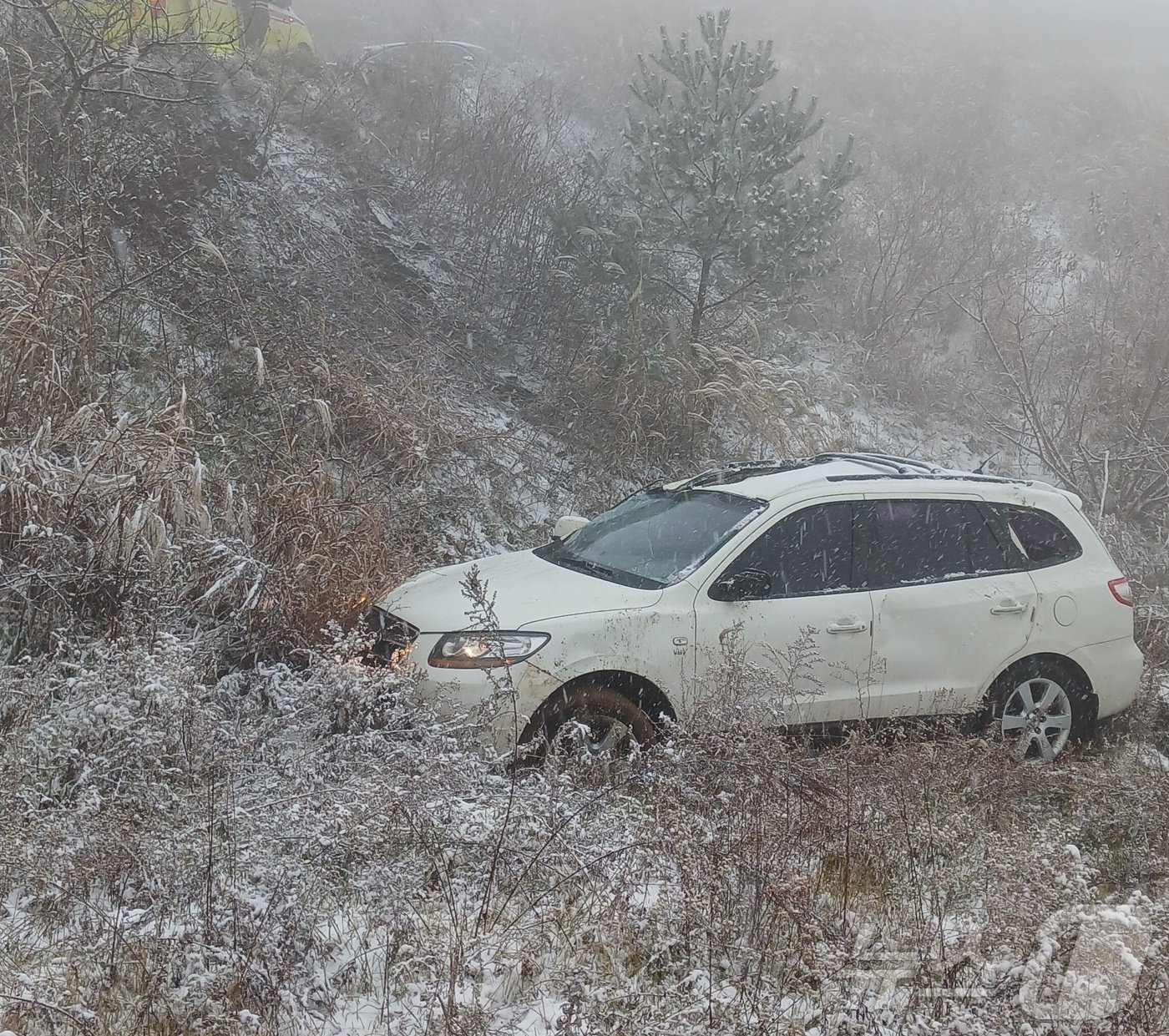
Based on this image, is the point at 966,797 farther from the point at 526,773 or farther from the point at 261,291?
the point at 261,291

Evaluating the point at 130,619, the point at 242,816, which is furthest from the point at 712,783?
the point at 130,619

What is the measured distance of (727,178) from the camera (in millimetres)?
10164

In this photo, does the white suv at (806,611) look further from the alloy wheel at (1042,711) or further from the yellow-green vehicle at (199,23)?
the yellow-green vehicle at (199,23)

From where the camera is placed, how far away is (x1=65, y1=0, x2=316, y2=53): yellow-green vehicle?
8383 millimetres

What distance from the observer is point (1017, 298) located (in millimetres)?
15047

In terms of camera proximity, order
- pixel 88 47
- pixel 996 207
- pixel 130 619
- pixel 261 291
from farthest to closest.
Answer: pixel 996 207 → pixel 261 291 → pixel 88 47 → pixel 130 619

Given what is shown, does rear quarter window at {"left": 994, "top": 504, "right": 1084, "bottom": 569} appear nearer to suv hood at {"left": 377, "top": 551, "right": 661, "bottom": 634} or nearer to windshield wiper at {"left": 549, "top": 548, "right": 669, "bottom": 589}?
windshield wiper at {"left": 549, "top": 548, "right": 669, "bottom": 589}

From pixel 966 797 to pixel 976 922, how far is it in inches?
38.2

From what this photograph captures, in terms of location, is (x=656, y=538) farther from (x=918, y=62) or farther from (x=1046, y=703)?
(x=918, y=62)

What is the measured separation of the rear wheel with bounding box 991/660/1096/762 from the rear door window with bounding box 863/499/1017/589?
60cm

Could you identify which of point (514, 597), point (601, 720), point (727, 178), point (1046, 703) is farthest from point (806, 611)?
point (727, 178)

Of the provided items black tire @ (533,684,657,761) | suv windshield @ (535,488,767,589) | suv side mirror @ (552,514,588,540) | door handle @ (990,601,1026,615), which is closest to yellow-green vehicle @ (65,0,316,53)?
suv side mirror @ (552,514,588,540)

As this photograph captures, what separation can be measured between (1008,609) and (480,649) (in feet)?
9.46

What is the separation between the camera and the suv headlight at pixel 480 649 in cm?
423
